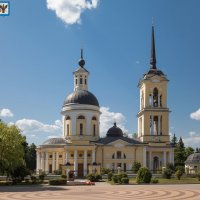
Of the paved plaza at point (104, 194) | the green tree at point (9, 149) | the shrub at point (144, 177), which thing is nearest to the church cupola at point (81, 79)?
the shrub at point (144, 177)

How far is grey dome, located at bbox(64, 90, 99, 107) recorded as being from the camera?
8825 cm

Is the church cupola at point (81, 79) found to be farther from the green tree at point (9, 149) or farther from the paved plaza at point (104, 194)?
the paved plaza at point (104, 194)

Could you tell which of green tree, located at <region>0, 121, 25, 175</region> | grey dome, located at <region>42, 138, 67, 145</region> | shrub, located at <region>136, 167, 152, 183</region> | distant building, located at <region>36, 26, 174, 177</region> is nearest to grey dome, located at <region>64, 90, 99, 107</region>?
distant building, located at <region>36, 26, 174, 177</region>

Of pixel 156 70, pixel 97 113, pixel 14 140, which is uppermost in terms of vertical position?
pixel 156 70

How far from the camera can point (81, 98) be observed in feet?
290

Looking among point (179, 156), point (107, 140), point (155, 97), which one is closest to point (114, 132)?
point (107, 140)

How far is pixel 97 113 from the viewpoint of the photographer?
89.6m

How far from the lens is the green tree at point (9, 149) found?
50.1 m

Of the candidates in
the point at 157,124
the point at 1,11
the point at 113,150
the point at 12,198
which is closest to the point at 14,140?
the point at 12,198

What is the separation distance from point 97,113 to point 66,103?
675cm

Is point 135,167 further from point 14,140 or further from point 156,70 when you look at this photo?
point 14,140

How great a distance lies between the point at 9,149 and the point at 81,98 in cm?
3887

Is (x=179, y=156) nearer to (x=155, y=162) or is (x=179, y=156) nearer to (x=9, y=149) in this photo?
(x=155, y=162)

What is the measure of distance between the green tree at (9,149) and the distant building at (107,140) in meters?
29.0
